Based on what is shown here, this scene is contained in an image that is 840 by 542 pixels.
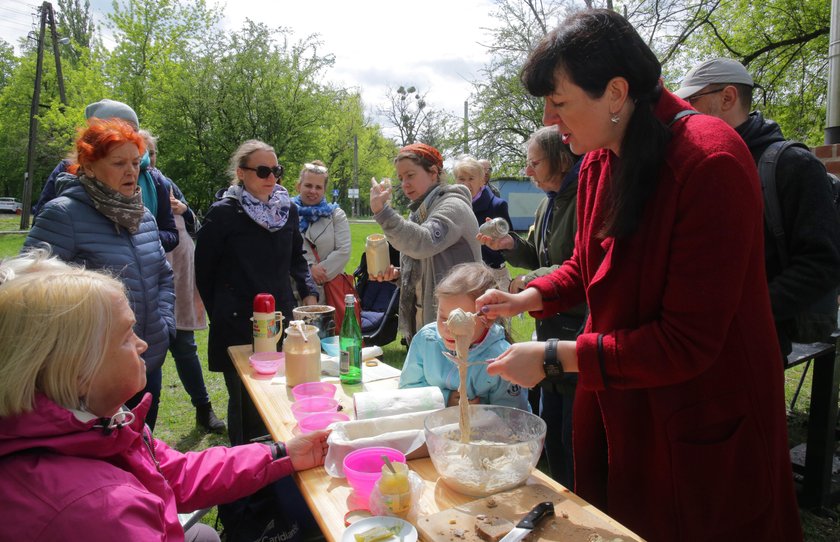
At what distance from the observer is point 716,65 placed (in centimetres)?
240

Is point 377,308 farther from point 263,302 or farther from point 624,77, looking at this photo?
point 624,77

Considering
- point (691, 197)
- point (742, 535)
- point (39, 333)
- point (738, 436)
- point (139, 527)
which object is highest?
point (691, 197)

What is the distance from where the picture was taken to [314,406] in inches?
78.1

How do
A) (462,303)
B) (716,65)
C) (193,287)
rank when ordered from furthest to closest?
(193,287), (716,65), (462,303)

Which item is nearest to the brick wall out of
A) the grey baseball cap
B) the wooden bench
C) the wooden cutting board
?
the wooden bench

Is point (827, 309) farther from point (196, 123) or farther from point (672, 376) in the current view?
point (196, 123)

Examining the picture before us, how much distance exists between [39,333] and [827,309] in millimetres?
2853

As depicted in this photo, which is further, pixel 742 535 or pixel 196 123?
pixel 196 123

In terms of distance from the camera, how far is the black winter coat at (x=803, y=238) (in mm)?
1977

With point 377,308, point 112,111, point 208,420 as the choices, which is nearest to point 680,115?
point 112,111

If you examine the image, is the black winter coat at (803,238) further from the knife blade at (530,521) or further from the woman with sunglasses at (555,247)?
the knife blade at (530,521)

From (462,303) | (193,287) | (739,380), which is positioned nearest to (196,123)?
(193,287)

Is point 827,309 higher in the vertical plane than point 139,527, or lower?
higher

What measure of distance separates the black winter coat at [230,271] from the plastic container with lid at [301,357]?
103cm
